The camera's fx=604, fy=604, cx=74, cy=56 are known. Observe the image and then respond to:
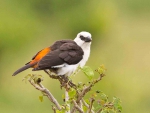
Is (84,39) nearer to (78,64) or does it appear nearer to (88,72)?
(78,64)

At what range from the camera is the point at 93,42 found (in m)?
14.0

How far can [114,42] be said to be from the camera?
1388 centimetres

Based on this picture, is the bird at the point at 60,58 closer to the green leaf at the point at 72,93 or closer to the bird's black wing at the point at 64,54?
the bird's black wing at the point at 64,54

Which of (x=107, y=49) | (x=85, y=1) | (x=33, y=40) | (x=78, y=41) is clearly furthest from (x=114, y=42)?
(x=78, y=41)

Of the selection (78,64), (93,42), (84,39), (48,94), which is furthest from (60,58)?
(93,42)

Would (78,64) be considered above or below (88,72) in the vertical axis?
above

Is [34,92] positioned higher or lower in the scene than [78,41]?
Answer: higher

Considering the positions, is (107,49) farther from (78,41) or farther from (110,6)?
(78,41)

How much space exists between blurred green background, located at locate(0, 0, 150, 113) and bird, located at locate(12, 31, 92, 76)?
16.3 ft

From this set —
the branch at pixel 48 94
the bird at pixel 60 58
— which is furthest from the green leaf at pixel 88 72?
the bird at pixel 60 58

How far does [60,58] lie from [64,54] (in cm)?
5

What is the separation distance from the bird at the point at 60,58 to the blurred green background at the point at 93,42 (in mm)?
4957

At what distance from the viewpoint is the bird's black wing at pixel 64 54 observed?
404 centimetres

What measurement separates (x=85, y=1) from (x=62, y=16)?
3.50 feet
